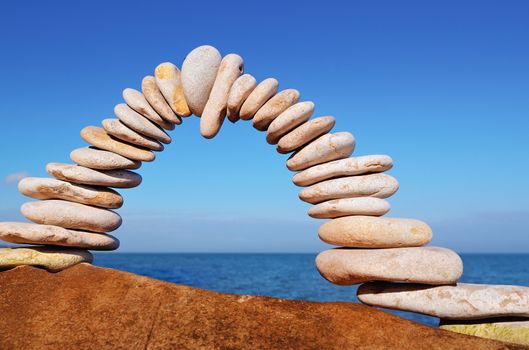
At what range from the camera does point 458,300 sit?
4840mm

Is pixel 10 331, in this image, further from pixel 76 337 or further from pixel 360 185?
pixel 360 185

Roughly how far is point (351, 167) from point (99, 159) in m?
3.32

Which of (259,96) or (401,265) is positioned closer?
(401,265)

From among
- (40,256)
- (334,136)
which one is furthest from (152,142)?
(334,136)

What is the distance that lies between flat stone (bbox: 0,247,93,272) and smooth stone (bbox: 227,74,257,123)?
289 centimetres

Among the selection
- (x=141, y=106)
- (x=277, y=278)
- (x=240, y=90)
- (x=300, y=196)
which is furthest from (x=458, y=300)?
(x=277, y=278)

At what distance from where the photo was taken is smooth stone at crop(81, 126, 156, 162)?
629 cm

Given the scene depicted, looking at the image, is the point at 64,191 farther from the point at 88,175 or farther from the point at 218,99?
the point at 218,99

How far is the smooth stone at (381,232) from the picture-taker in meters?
5.14

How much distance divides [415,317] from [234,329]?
11.4m

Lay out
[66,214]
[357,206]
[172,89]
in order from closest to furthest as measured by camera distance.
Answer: [357,206]
[66,214]
[172,89]

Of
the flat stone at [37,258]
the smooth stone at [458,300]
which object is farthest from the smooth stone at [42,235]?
the smooth stone at [458,300]

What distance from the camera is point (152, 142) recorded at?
6336mm

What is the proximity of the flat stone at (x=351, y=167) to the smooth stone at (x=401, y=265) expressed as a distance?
0.97 meters
